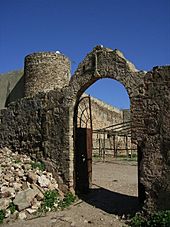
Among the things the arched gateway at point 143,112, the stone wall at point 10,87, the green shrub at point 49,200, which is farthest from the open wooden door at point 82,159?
the stone wall at point 10,87

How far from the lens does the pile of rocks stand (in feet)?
22.6

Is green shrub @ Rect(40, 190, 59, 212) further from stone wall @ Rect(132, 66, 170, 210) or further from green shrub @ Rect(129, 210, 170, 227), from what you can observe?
stone wall @ Rect(132, 66, 170, 210)

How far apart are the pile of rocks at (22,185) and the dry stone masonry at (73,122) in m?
0.34

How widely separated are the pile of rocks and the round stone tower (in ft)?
38.5

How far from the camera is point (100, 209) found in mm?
7160

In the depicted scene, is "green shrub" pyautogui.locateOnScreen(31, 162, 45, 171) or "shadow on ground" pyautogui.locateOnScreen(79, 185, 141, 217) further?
"green shrub" pyautogui.locateOnScreen(31, 162, 45, 171)

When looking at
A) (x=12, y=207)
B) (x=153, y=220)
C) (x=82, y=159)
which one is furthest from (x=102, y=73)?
(x=12, y=207)

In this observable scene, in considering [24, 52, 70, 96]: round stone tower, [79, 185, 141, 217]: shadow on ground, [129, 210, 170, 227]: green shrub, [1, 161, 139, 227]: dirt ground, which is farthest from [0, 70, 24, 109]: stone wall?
[129, 210, 170, 227]: green shrub

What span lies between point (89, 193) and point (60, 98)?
278cm

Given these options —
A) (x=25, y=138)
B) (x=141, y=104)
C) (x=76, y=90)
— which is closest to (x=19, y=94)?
(x=25, y=138)

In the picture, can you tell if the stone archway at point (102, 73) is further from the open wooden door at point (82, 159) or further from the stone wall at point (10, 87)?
the stone wall at point (10, 87)

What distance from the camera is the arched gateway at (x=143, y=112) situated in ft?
20.0

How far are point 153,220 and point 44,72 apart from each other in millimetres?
15838

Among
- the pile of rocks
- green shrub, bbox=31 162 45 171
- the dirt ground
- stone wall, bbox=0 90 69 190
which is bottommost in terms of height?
the dirt ground
